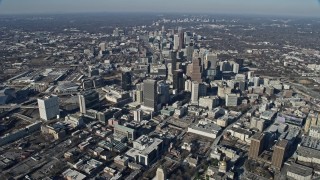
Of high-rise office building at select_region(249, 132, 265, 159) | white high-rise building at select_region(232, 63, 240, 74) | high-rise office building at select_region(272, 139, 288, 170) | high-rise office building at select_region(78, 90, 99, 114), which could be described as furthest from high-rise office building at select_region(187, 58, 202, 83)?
high-rise office building at select_region(272, 139, 288, 170)

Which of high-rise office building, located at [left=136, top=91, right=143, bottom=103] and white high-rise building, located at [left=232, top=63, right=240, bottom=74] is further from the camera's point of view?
A: white high-rise building, located at [left=232, top=63, right=240, bottom=74]

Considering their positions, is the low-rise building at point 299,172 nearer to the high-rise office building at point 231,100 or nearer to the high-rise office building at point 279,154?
the high-rise office building at point 279,154

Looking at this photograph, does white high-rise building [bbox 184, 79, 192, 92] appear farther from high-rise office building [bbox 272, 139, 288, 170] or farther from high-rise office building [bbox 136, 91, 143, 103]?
high-rise office building [bbox 272, 139, 288, 170]

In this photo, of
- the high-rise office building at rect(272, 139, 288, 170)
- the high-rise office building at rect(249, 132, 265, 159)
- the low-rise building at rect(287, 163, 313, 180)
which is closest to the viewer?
the low-rise building at rect(287, 163, 313, 180)

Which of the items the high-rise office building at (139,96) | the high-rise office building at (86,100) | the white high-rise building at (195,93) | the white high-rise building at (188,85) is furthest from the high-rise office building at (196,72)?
the high-rise office building at (86,100)

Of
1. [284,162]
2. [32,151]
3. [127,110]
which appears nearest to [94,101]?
[127,110]

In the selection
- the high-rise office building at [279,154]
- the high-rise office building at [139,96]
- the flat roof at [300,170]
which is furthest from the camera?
the high-rise office building at [139,96]
